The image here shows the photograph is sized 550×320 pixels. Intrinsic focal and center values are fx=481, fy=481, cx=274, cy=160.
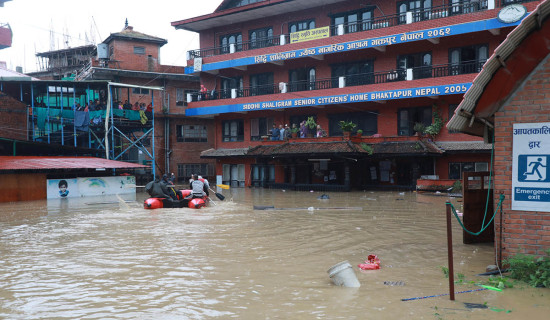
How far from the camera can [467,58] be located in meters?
29.8

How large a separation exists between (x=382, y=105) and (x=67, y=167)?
66.9 ft

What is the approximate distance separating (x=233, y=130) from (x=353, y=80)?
11.8 m

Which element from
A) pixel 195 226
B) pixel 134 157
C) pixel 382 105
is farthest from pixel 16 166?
pixel 382 105

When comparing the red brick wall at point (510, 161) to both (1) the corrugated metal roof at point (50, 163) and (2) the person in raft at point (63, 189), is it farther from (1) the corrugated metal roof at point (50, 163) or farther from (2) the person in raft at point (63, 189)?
(2) the person in raft at point (63, 189)

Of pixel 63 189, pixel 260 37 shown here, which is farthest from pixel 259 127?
pixel 63 189

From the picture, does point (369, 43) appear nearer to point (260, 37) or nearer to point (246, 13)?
point (260, 37)

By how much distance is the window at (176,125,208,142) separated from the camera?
146 ft

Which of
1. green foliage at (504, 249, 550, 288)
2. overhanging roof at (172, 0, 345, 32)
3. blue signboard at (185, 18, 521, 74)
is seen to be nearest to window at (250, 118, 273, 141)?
blue signboard at (185, 18, 521, 74)

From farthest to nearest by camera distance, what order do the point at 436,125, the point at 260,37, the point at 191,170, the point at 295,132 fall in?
the point at 191,170, the point at 260,37, the point at 295,132, the point at 436,125

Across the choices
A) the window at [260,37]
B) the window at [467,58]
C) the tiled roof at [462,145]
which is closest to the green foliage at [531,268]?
the tiled roof at [462,145]

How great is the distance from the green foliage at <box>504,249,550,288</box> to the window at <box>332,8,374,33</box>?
27.7 m

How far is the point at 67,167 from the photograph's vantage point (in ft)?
89.2

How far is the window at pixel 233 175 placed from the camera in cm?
4028

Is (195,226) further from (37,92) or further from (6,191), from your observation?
(37,92)
